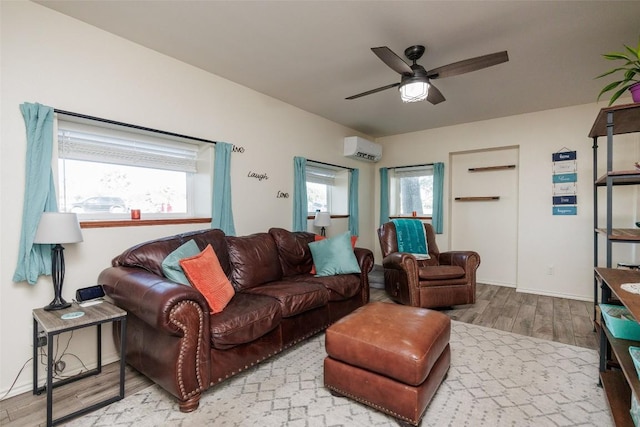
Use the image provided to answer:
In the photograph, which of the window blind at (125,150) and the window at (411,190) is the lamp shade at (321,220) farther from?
the window at (411,190)

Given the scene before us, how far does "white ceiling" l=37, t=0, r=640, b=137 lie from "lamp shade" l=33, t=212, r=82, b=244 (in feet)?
4.62

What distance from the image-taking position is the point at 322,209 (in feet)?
16.0

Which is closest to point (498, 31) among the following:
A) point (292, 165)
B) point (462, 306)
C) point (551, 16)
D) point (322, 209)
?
point (551, 16)

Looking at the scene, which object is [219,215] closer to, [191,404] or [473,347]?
[191,404]

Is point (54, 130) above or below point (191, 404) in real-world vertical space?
above

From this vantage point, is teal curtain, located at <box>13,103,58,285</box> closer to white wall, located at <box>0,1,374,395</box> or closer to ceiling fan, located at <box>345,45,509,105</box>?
white wall, located at <box>0,1,374,395</box>

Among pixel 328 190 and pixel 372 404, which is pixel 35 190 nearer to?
pixel 372 404

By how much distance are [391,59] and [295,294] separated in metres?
1.84

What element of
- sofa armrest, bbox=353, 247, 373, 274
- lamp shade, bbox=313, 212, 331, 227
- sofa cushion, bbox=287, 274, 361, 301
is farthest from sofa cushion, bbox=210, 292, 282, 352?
lamp shade, bbox=313, 212, 331, 227

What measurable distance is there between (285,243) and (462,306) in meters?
2.21

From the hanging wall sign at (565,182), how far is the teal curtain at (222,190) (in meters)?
4.14

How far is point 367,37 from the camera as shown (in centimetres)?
236

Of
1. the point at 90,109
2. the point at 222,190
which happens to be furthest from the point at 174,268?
the point at 90,109

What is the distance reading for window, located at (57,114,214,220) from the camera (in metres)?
2.28
